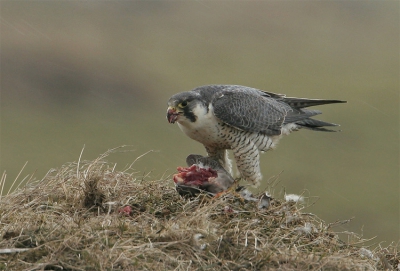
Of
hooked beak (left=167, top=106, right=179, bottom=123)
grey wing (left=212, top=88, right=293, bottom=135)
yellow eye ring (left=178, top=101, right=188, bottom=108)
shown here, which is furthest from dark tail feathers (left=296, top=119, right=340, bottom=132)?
hooked beak (left=167, top=106, right=179, bottom=123)

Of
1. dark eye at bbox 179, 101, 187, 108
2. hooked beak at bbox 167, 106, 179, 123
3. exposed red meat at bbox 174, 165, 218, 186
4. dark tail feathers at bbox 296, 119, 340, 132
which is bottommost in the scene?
exposed red meat at bbox 174, 165, 218, 186

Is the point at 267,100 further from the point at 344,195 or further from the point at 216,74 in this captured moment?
the point at 216,74

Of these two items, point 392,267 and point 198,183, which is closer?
point 392,267

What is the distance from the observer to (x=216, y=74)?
107 feet

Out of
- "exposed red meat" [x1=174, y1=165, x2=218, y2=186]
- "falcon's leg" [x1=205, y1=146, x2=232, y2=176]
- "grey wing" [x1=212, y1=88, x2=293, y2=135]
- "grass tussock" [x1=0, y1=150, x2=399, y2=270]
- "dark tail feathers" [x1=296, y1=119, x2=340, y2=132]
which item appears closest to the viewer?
"grass tussock" [x1=0, y1=150, x2=399, y2=270]

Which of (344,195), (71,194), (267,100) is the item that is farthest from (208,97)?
(344,195)

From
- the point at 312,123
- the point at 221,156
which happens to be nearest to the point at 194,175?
the point at 221,156

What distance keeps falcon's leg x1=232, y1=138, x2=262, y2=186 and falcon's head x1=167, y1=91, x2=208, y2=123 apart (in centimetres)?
60

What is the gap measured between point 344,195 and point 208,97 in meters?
17.5

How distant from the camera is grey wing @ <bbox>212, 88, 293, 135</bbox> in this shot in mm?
7516

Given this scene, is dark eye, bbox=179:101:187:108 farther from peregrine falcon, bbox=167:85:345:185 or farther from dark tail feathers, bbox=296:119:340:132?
dark tail feathers, bbox=296:119:340:132

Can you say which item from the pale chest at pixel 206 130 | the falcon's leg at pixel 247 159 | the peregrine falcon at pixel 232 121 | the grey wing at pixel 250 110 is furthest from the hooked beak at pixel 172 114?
the falcon's leg at pixel 247 159

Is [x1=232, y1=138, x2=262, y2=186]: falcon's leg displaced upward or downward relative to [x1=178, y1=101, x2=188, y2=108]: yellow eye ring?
downward

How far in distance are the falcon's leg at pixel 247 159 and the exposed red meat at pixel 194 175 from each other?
0.50 meters
